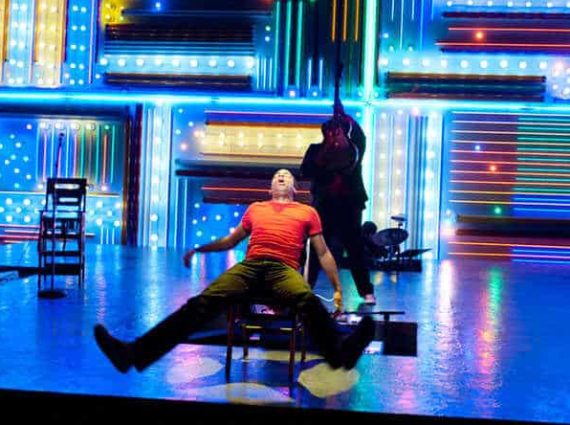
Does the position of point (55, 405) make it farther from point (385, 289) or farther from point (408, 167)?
point (408, 167)

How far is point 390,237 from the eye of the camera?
882 cm

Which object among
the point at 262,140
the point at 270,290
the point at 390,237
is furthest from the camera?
the point at 262,140

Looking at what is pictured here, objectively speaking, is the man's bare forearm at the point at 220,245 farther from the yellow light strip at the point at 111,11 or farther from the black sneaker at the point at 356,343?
the yellow light strip at the point at 111,11

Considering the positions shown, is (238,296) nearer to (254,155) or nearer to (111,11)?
(254,155)

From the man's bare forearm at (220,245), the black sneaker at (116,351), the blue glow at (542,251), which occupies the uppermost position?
the man's bare forearm at (220,245)

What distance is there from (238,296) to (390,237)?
5159 millimetres

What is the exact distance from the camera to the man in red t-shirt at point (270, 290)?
11.8 ft

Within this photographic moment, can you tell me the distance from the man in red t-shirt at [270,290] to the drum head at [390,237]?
4.59 metres

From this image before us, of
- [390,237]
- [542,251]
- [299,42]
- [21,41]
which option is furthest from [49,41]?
[542,251]

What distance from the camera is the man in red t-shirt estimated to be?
11.8 ft

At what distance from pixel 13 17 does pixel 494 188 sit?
756 centimetres

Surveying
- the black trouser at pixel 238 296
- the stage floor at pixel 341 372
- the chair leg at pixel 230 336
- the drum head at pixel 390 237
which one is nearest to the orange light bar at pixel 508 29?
the drum head at pixel 390 237

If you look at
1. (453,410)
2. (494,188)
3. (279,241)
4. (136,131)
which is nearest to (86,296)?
(279,241)

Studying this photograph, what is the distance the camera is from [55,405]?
3361 millimetres
